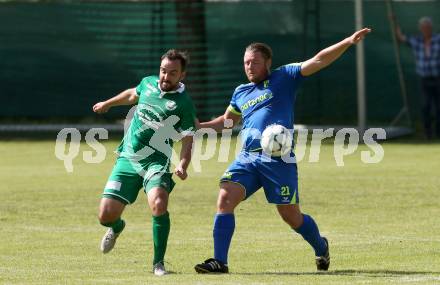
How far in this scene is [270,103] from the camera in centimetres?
1065

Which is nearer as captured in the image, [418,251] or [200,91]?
[418,251]

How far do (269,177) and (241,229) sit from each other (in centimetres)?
319

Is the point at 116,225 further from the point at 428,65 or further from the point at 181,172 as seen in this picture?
the point at 428,65

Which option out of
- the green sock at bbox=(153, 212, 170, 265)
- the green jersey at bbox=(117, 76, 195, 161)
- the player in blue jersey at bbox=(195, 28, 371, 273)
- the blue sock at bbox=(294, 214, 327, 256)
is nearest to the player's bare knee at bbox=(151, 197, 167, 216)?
the green sock at bbox=(153, 212, 170, 265)

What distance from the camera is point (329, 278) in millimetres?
9945

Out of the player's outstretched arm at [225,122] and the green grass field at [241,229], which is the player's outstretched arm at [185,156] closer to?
the player's outstretched arm at [225,122]

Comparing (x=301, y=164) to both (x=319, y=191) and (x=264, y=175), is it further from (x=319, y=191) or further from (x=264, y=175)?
(x=264, y=175)

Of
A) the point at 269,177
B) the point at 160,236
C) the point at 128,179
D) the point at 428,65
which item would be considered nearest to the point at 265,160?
the point at 269,177

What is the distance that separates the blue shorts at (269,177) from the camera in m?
10.5

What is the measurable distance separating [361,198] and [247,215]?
2098 mm

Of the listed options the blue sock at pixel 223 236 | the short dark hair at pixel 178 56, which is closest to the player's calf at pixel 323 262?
the blue sock at pixel 223 236

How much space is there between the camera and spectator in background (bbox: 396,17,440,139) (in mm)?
25641

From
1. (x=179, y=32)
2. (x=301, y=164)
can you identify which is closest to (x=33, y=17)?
(x=179, y=32)

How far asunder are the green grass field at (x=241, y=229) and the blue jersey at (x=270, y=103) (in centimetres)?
120
